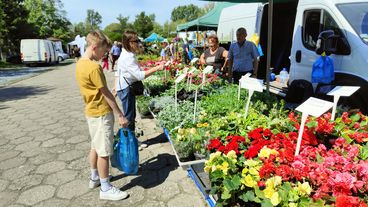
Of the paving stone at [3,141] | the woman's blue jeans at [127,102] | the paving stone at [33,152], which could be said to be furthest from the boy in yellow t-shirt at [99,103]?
the paving stone at [3,141]

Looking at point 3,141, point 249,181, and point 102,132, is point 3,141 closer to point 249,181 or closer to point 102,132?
point 102,132

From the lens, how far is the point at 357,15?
468 cm

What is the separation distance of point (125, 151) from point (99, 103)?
70cm

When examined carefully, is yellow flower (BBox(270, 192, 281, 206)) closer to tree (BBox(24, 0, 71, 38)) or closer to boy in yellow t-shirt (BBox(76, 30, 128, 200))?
boy in yellow t-shirt (BBox(76, 30, 128, 200))

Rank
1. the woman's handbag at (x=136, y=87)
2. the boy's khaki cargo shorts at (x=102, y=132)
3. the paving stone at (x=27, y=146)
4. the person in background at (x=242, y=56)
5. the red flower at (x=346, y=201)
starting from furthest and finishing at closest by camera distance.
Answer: the person in background at (x=242, y=56) < the paving stone at (x=27, y=146) < the woman's handbag at (x=136, y=87) < the boy's khaki cargo shorts at (x=102, y=132) < the red flower at (x=346, y=201)

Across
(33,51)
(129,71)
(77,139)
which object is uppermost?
(33,51)

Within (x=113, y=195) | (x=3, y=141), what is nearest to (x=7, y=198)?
(x=113, y=195)

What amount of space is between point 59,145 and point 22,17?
33544 millimetres

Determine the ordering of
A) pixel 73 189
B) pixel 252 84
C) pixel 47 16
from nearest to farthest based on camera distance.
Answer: pixel 252 84 < pixel 73 189 < pixel 47 16

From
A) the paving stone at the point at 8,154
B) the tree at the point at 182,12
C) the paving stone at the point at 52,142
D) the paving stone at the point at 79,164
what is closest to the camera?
the paving stone at the point at 79,164

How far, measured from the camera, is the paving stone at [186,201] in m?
3.26

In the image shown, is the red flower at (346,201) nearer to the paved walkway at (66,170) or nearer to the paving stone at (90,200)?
the paved walkway at (66,170)

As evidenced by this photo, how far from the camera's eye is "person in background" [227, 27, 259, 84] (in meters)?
5.86

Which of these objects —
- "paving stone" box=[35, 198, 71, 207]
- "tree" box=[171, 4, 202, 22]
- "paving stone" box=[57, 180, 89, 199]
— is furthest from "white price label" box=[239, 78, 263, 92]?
"tree" box=[171, 4, 202, 22]
